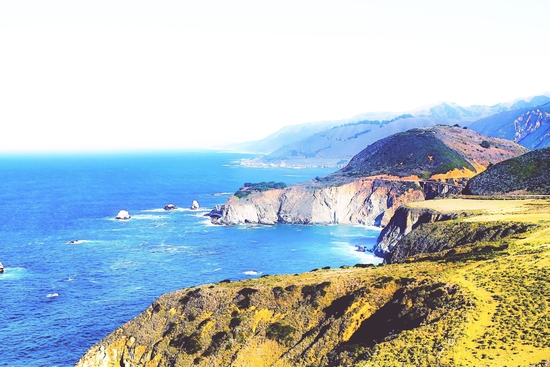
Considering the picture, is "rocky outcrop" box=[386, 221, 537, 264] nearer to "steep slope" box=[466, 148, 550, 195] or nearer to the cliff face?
"steep slope" box=[466, 148, 550, 195]

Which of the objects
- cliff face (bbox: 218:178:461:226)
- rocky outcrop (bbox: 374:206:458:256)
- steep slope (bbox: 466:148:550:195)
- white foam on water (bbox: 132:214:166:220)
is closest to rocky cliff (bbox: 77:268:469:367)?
rocky outcrop (bbox: 374:206:458:256)

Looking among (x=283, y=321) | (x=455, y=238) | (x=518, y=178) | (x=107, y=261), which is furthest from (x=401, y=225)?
(x=283, y=321)

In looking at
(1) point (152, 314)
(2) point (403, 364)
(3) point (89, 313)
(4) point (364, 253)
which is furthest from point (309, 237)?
(2) point (403, 364)

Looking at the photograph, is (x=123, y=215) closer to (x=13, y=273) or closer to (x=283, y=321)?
(x=13, y=273)

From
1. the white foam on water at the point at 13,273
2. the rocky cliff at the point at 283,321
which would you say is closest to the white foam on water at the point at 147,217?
the white foam on water at the point at 13,273

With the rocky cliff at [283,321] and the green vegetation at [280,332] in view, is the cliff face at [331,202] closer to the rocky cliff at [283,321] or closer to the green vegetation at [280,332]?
the rocky cliff at [283,321]

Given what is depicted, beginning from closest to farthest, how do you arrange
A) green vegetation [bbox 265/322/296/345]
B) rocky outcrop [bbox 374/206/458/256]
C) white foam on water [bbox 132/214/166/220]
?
green vegetation [bbox 265/322/296/345] < rocky outcrop [bbox 374/206/458/256] < white foam on water [bbox 132/214/166/220]

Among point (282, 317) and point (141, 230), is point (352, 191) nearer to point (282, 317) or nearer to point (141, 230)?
point (141, 230)
